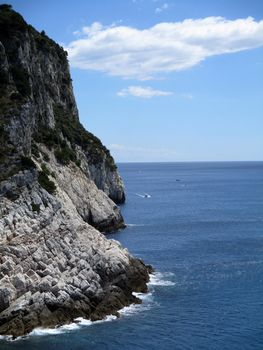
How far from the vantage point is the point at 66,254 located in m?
54.4

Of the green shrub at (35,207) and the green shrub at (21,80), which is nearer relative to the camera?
the green shrub at (35,207)

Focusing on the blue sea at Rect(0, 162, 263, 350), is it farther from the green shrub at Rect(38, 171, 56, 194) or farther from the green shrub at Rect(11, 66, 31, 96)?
the green shrub at Rect(11, 66, 31, 96)

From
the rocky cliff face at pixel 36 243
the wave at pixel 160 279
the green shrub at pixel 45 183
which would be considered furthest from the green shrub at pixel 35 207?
the wave at pixel 160 279

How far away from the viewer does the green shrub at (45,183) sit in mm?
61219

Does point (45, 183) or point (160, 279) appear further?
point (160, 279)

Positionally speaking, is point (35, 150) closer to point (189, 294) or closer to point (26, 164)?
point (26, 164)

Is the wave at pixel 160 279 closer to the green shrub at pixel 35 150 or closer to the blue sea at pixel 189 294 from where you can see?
the blue sea at pixel 189 294

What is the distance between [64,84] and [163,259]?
52818 mm

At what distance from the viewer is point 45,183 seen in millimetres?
62281

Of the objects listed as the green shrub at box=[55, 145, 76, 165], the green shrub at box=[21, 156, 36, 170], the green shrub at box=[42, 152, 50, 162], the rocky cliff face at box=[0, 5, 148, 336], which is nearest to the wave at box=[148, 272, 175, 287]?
the rocky cliff face at box=[0, 5, 148, 336]

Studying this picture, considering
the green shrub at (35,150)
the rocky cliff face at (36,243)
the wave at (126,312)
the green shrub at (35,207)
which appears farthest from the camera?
the green shrub at (35,150)

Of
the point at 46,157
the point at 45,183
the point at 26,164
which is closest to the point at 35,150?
the point at 46,157

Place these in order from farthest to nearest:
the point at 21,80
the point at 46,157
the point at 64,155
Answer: the point at 64,155 < the point at 46,157 < the point at 21,80

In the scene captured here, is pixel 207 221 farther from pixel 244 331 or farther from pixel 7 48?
pixel 244 331
